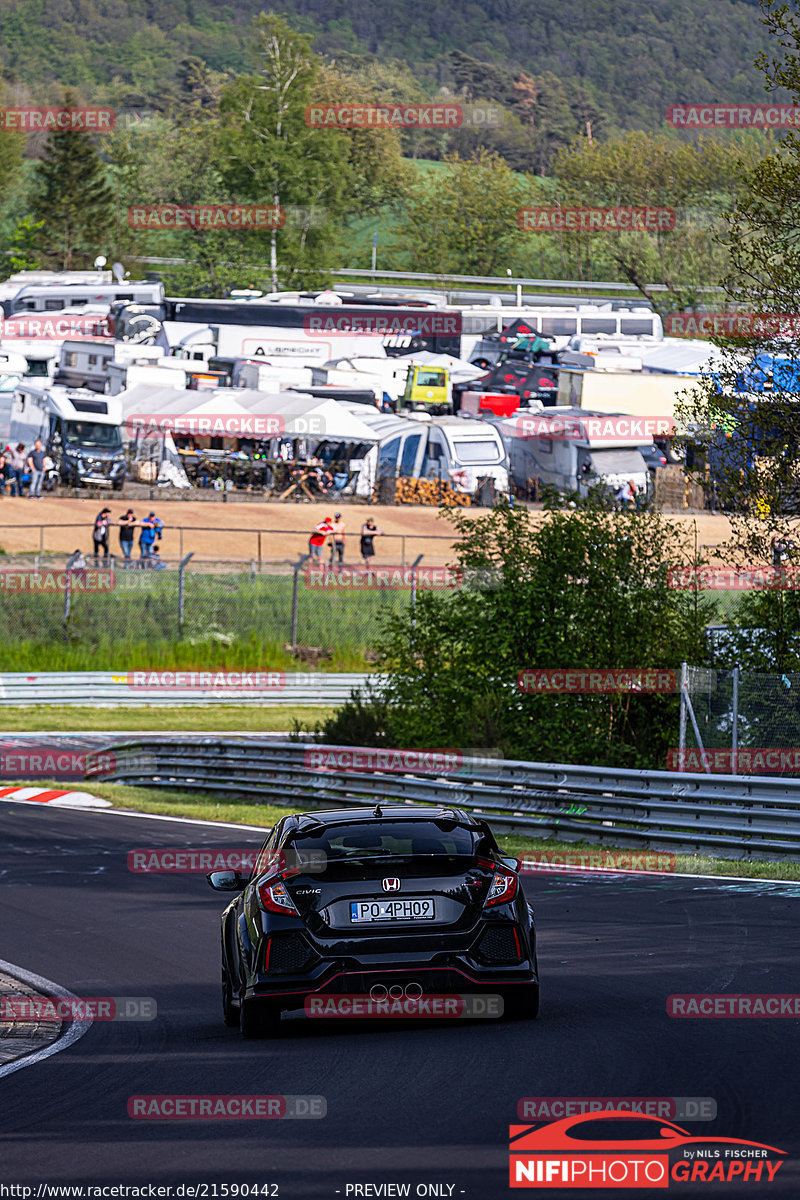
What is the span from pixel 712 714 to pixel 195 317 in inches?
2402

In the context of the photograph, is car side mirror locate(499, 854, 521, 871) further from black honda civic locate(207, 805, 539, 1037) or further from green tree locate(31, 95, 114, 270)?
green tree locate(31, 95, 114, 270)

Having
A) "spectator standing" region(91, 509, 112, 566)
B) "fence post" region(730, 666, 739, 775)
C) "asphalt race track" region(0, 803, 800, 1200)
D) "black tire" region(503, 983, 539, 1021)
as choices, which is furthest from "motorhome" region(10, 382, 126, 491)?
"black tire" region(503, 983, 539, 1021)

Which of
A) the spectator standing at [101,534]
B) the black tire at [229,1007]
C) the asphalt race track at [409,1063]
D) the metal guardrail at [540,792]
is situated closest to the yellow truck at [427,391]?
the spectator standing at [101,534]

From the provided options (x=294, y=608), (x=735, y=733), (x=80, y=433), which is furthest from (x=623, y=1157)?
(x=80, y=433)

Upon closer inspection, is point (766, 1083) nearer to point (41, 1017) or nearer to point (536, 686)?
point (41, 1017)

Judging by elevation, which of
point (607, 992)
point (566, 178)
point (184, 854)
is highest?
point (566, 178)

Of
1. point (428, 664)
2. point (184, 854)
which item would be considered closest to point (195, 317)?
point (428, 664)

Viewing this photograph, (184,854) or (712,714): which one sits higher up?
(712,714)

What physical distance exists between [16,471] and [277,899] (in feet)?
157

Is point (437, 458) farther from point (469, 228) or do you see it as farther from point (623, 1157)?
point (469, 228)

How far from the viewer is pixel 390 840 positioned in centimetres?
Result: 823

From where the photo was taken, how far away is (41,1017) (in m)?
9.53

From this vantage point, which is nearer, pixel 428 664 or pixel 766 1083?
pixel 766 1083

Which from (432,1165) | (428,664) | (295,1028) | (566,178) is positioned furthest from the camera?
(566,178)
